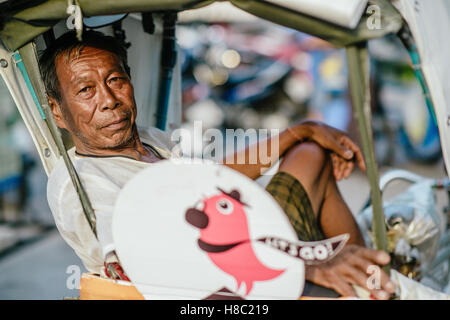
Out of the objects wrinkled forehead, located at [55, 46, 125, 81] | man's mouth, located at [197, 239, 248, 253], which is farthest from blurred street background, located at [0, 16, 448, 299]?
wrinkled forehead, located at [55, 46, 125, 81]

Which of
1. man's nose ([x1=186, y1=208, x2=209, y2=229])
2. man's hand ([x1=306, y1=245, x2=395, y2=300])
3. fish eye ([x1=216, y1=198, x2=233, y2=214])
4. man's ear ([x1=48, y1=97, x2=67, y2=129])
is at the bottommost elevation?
man's hand ([x1=306, y1=245, x2=395, y2=300])

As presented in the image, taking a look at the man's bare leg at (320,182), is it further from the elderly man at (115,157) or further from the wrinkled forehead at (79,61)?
the wrinkled forehead at (79,61)

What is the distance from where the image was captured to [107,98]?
5.31ft

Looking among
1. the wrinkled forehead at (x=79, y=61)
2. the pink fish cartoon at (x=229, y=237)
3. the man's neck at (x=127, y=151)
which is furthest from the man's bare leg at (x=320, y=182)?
the wrinkled forehead at (x=79, y=61)

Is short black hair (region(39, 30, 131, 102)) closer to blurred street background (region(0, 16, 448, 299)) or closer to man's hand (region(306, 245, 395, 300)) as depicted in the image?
blurred street background (region(0, 16, 448, 299))

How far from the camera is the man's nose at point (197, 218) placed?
1.49 metres

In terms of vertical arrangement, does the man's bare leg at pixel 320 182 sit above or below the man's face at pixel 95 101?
below

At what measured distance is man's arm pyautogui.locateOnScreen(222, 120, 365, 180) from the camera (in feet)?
5.34

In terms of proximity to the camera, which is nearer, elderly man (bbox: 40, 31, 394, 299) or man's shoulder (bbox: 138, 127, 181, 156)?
elderly man (bbox: 40, 31, 394, 299)

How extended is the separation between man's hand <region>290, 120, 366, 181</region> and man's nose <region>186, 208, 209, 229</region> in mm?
524

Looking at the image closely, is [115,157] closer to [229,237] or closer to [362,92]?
[229,237]

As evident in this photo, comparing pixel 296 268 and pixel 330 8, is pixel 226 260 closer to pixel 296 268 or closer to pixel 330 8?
pixel 296 268

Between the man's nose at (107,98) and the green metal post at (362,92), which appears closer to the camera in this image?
the green metal post at (362,92)
